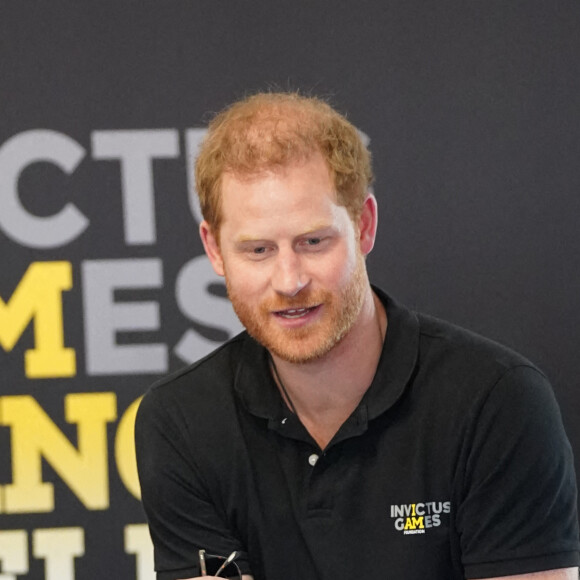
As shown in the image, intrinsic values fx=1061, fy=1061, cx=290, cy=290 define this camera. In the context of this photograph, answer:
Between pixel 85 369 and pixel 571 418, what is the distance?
1192 mm

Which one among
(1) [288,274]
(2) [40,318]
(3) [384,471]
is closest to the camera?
(1) [288,274]

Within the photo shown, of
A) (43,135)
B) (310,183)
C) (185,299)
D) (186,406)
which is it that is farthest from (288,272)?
(43,135)

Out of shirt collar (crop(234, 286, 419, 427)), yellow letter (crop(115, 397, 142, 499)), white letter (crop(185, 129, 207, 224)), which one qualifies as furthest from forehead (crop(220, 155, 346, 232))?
yellow letter (crop(115, 397, 142, 499))

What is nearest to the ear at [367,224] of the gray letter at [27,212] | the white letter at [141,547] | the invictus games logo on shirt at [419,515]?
the invictus games logo on shirt at [419,515]

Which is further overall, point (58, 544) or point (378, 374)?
point (58, 544)

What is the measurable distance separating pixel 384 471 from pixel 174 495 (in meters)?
0.34

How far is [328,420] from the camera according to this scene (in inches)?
66.9

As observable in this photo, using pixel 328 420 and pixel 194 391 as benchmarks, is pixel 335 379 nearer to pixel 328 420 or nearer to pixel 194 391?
pixel 328 420

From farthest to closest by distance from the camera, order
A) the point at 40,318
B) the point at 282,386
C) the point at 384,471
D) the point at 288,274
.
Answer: the point at 40,318, the point at 282,386, the point at 384,471, the point at 288,274

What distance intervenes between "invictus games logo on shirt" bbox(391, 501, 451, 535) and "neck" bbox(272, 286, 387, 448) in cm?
16

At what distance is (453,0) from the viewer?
259cm

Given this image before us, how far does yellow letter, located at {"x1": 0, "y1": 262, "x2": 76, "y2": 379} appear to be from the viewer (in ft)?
8.41

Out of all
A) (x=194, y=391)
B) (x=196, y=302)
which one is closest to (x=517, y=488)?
(x=194, y=391)

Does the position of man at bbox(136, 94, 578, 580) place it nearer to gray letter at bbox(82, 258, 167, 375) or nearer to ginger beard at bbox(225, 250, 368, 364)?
ginger beard at bbox(225, 250, 368, 364)
